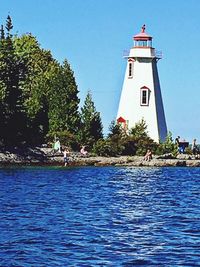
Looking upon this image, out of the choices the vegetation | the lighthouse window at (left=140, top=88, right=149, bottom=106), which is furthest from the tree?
the lighthouse window at (left=140, top=88, right=149, bottom=106)

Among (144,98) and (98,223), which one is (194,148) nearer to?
(144,98)

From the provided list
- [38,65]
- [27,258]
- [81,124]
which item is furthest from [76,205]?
[38,65]

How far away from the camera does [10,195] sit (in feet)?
147

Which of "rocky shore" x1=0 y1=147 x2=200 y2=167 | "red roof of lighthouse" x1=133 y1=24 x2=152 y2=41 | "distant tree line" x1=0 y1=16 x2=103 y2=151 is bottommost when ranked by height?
"rocky shore" x1=0 y1=147 x2=200 y2=167

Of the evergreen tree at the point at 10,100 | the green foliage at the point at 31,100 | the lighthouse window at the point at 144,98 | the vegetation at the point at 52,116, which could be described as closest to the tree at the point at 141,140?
the vegetation at the point at 52,116

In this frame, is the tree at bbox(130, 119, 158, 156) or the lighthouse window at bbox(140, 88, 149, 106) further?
the lighthouse window at bbox(140, 88, 149, 106)

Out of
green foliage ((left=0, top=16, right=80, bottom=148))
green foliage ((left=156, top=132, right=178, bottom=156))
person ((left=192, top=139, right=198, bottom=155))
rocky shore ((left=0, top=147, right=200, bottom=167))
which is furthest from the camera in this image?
person ((left=192, top=139, right=198, bottom=155))

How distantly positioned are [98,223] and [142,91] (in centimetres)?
5618

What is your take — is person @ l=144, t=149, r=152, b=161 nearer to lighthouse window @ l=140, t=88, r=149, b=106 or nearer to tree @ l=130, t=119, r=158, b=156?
tree @ l=130, t=119, r=158, b=156

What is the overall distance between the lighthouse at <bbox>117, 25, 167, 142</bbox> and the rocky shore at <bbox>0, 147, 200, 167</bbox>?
747 cm

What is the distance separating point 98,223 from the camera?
1240 inches

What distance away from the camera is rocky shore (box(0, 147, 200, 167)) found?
248 ft

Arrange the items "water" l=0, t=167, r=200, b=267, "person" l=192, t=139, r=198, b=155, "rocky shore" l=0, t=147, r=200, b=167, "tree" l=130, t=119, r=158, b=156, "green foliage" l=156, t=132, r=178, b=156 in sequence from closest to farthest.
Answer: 1. "water" l=0, t=167, r=200, b=267
2. "rocky shore" l=0, t=147, r=200, b=167
3. "tree" l=130, t=119, r=158, b=156
4. "green foliage" l=156, t=132, r=178, b=156
5. "person" l=192, t=139, r=198, b=155

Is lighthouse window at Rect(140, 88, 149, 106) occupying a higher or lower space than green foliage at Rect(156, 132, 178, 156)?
higher
